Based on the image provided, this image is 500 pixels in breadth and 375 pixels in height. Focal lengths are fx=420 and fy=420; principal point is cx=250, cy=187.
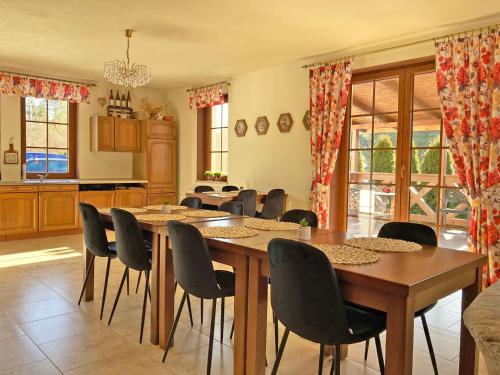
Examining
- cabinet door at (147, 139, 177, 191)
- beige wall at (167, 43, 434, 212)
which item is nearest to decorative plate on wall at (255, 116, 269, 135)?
beige wall at (167, 43, 434, 212)

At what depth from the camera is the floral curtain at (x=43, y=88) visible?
5.96 m

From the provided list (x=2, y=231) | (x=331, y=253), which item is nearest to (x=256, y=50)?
(x=331, y=253)

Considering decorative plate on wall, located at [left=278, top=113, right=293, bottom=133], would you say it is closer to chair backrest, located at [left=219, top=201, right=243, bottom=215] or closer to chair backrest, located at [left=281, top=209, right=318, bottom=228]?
chair backrest, located at [left=219, top=201, right=243, bottom=215]

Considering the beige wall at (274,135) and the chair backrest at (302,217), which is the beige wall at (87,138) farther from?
the chair backrest at (302,217)

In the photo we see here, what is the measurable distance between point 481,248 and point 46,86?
20.1 ft

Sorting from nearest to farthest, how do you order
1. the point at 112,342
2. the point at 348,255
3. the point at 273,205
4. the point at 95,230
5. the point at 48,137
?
the point at 348,255 < the point at 112,342 < the point at 95,230 < the point at 273,205 < the point at 48,137

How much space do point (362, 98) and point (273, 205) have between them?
5.57 ft

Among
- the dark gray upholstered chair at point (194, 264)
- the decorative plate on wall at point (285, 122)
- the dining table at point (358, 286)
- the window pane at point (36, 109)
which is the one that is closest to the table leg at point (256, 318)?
the dining table at point (358, 286)

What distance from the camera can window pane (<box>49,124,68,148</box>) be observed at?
22.0 ft

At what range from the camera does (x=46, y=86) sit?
635 centimetres

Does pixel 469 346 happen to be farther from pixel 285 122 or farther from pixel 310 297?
pixel 285 122

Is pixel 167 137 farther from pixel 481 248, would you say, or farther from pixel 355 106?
pixel 481 248

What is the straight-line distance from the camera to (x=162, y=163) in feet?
24.3

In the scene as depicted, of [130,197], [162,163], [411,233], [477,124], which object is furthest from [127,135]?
[411,233]
